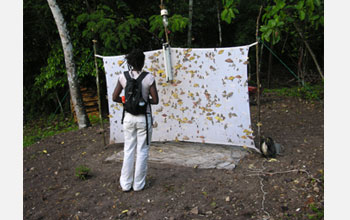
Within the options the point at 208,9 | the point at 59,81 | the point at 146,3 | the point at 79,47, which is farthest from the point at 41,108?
the point at 208,9

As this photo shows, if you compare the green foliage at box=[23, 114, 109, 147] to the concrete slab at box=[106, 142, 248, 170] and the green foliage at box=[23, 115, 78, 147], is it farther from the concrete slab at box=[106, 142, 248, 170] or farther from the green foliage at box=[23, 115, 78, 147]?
the concrete slab at box=[106, 142, 248, 170]

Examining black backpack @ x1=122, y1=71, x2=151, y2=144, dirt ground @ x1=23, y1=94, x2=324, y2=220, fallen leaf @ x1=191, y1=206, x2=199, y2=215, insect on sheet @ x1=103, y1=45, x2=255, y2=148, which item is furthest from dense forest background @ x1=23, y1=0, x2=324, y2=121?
fallen leaf @ x1=191, y1=206, x2=199, y2=215

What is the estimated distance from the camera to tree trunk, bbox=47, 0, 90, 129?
6.05 m

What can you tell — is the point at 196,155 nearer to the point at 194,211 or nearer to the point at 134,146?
the point at 134,146

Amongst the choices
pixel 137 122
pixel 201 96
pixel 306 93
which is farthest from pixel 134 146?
pixel 306 93

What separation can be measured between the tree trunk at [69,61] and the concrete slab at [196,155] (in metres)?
2.34

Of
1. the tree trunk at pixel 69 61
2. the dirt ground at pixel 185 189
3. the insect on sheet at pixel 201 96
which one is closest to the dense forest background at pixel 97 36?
the tree trunk at pixel 69 61

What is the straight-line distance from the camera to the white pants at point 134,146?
3.32 meters

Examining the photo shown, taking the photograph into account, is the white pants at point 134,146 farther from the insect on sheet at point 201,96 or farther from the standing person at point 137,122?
the insect on sheet at point 201,96

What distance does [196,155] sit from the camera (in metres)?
4.47

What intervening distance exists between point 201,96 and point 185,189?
1.49 metres

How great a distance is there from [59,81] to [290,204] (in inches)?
278

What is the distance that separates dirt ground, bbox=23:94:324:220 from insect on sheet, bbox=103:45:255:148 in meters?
0.61

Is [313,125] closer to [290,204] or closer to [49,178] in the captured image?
[290,204]
